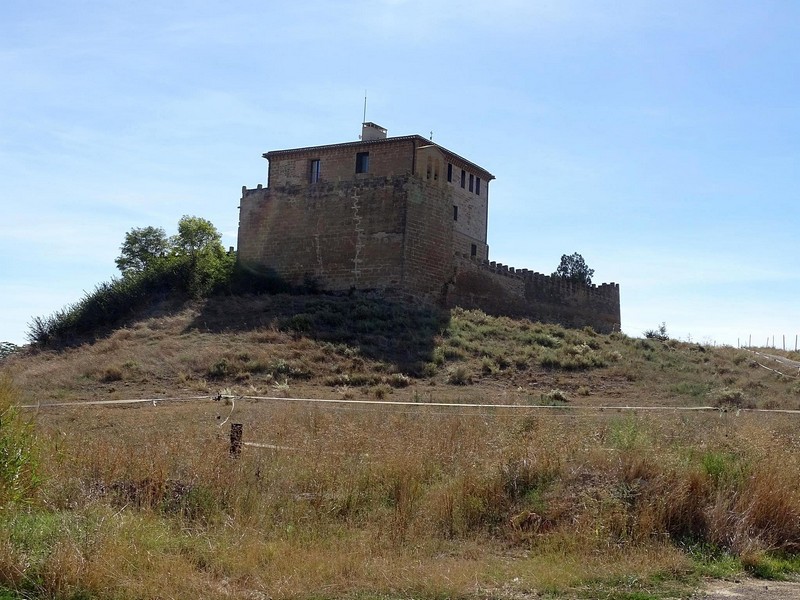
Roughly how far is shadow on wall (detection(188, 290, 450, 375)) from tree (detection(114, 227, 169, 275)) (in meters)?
21.1

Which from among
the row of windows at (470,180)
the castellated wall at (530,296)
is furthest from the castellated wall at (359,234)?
the row of windows at (470,180)

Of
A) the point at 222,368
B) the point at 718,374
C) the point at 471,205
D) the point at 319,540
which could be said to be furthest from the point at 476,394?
the point at 471,205

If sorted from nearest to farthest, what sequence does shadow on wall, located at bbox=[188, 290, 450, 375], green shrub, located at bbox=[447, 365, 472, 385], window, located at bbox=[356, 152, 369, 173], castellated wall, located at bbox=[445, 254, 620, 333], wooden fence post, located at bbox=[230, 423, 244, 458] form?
wooden fence post, located at bbox=[230, 423, 244, 458] → green shrub, located at bbox=[447, 365, 472, 385] → shadow on wall, located at bbox=[188, 290, 450, 375] → window, located at bbox=[356, 152, 369, 173] → castellated wall, located at bbox=[445, 254, 620, 333]

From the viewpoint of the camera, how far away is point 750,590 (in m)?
8.76

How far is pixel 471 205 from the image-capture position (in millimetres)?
43531

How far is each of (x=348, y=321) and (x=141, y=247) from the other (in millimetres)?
27970

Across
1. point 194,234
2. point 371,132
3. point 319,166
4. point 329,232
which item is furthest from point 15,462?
point 194,234

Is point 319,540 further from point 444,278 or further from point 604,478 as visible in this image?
point 444,278

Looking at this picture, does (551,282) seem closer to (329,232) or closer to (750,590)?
(329,232)

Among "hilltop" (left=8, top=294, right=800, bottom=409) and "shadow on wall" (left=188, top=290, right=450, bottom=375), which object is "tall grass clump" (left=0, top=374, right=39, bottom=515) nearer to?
"hilltop" (left=8, top=294, right=800, bottom=409)

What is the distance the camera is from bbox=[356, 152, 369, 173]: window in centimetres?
4000

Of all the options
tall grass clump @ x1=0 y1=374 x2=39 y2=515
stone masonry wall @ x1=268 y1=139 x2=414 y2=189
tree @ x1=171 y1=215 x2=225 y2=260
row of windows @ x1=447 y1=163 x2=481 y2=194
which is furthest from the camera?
tree @ x1=171 y1=215 x2=225 y2=260

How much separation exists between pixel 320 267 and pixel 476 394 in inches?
612

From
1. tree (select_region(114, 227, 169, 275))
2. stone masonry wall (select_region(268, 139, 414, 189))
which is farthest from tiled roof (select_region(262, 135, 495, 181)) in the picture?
tree (select_region(114, 227, 169, 275))
